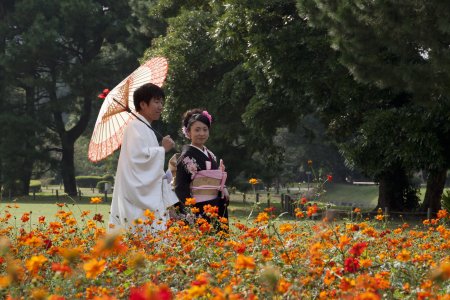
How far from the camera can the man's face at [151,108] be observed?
6.44 meters

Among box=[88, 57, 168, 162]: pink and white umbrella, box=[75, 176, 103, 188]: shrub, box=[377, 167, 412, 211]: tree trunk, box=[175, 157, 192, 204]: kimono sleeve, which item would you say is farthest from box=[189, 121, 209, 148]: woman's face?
box=[75, 176, 103, 188]: shrub

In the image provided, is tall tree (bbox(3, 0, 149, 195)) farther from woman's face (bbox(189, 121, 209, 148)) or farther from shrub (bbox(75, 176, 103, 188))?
woman's face (bbox(189, 121, 209, 148))

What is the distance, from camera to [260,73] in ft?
58.9

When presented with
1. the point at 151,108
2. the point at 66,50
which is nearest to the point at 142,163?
the point at 151,108

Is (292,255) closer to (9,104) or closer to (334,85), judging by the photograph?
(334,85)

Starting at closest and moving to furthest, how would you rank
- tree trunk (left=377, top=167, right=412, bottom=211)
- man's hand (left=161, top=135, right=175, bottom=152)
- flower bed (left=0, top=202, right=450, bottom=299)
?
flower bed (left=0, top=202, right=450, bottom=299) < man's hand (left=161, top=135, right=175, bottom=152) < tree trunk (left=377, top=167, right=412, bottom=211)

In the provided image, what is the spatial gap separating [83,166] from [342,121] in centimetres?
5178

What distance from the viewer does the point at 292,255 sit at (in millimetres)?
4074

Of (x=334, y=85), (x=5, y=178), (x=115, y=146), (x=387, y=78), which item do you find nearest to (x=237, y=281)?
(x=115, y=146)

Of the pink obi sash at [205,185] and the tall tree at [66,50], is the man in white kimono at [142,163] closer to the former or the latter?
the pink obi sash at [205,185]

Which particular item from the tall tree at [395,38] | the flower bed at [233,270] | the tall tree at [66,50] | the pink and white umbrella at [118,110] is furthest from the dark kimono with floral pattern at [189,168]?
the tall tree at [66,50]

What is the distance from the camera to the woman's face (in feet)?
23.2

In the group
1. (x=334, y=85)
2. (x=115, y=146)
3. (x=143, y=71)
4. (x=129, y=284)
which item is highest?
(x=334, y=85)

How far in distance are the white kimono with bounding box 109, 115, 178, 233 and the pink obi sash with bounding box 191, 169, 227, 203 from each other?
0.82 meters
